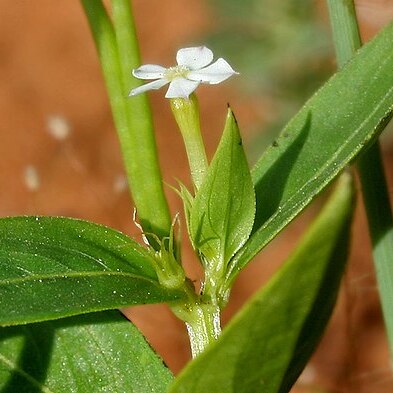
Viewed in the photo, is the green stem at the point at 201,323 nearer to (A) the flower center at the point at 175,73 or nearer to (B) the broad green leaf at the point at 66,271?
(B) the broad green leaf at the point at 66,271

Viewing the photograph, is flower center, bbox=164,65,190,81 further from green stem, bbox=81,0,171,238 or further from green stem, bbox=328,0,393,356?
green stem, bbox=328,0,393,356

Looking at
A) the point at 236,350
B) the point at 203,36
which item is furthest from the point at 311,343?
the point at 203,36

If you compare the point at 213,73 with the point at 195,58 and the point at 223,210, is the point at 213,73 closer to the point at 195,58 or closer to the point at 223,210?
the point at 195,58

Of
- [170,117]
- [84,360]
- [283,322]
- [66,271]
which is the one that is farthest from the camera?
[170,117]

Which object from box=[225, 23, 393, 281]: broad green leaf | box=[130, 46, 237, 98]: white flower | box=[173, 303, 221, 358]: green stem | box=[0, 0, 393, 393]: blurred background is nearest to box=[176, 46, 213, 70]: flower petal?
box=[130, 46, 237, 98]: white flower

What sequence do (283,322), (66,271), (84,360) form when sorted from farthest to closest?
(84,360)
(66,271)
(283,322)

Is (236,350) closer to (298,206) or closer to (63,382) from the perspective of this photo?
(298,206)

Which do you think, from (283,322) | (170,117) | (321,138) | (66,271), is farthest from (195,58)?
(170,117)

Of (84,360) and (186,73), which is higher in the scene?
(186,73)
